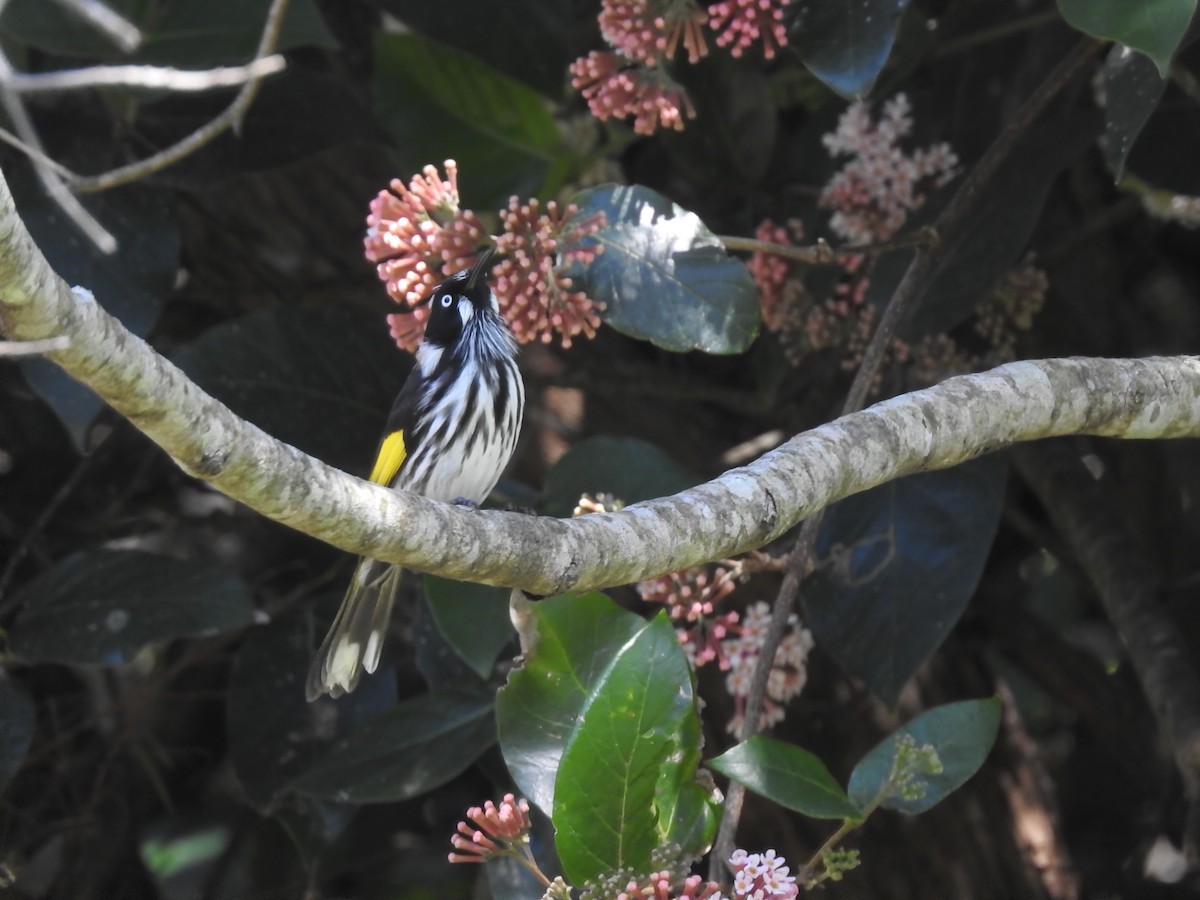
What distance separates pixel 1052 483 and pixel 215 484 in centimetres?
248

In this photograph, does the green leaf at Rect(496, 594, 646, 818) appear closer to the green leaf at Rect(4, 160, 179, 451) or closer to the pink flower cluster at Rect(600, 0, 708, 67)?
the pink flower cluster at Rect(600, 0, 708, 67)

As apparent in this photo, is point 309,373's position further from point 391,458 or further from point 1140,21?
point 1140,21

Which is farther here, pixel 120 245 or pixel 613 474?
pixel 120 245

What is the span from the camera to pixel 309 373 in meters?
3.13

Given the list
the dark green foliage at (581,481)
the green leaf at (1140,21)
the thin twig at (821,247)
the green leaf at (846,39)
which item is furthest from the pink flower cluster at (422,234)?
the green leaf at (1140,21)

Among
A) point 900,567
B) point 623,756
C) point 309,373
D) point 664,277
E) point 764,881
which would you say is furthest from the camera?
point 309,373

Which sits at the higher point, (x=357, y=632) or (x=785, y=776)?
(x=785, y=776)

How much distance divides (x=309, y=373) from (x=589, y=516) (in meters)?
1.49

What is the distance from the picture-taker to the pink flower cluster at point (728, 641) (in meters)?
2.34

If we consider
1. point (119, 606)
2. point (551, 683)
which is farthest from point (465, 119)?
point (551, 683)

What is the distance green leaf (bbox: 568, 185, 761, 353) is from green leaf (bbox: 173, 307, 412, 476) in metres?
0.91

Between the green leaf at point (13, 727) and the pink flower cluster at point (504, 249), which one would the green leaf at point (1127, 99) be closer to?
the pink flower cluster at point (504, 249)

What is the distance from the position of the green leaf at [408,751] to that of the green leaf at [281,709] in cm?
19

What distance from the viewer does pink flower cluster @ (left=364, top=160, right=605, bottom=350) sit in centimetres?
232
